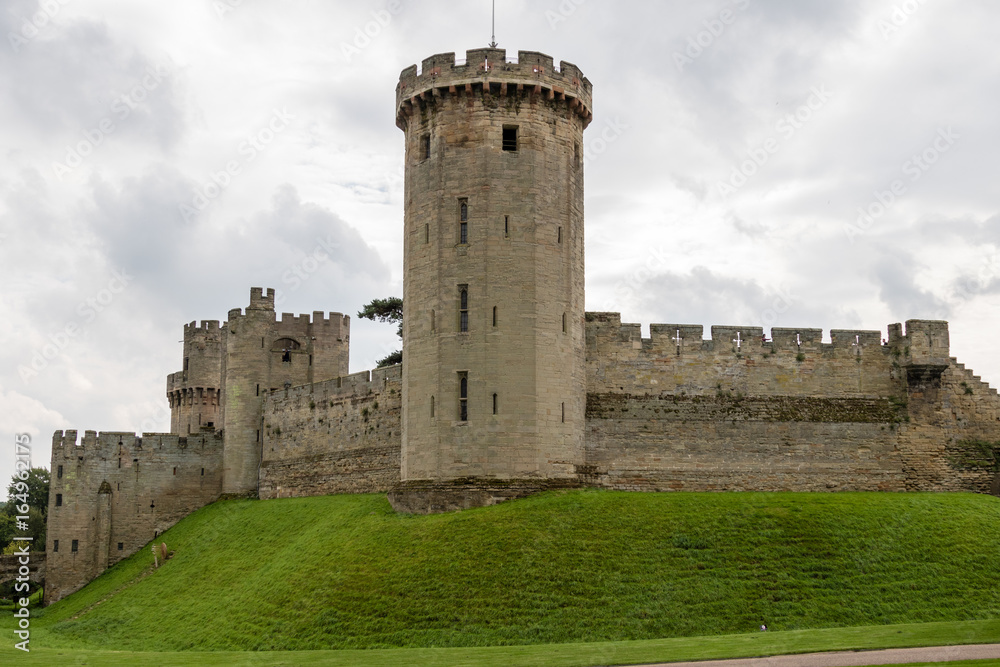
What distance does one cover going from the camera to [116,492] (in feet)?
183

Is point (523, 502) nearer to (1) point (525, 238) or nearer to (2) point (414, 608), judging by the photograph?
(2) point (414, 608)

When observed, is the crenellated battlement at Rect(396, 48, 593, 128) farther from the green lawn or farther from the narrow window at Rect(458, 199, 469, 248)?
the green lawn

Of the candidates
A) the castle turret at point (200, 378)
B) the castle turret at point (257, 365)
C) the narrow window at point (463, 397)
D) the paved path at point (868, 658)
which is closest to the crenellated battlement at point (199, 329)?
the castle turret at point (200, 378)

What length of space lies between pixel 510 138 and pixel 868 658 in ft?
69.7

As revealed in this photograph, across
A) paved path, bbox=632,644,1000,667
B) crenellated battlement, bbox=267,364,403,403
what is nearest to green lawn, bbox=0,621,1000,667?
paved path, bbox=632,644,1000,667

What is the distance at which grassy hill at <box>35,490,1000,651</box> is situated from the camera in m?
29.0

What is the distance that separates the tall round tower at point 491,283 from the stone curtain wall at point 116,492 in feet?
72.6

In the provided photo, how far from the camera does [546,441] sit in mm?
36500

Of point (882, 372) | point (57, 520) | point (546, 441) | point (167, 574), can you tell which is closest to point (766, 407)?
point (882, 372)

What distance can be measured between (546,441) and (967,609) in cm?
1349

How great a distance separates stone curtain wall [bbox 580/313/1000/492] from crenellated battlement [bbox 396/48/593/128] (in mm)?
8271

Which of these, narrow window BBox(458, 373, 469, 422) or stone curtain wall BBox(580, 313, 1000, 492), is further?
stone curtain wall BBox(580, 313, 1000, 492)

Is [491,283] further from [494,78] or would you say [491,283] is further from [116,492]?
[116,492]

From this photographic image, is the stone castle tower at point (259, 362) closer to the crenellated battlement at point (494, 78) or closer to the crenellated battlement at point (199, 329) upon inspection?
the crenellated battlement at point (199, 329)
